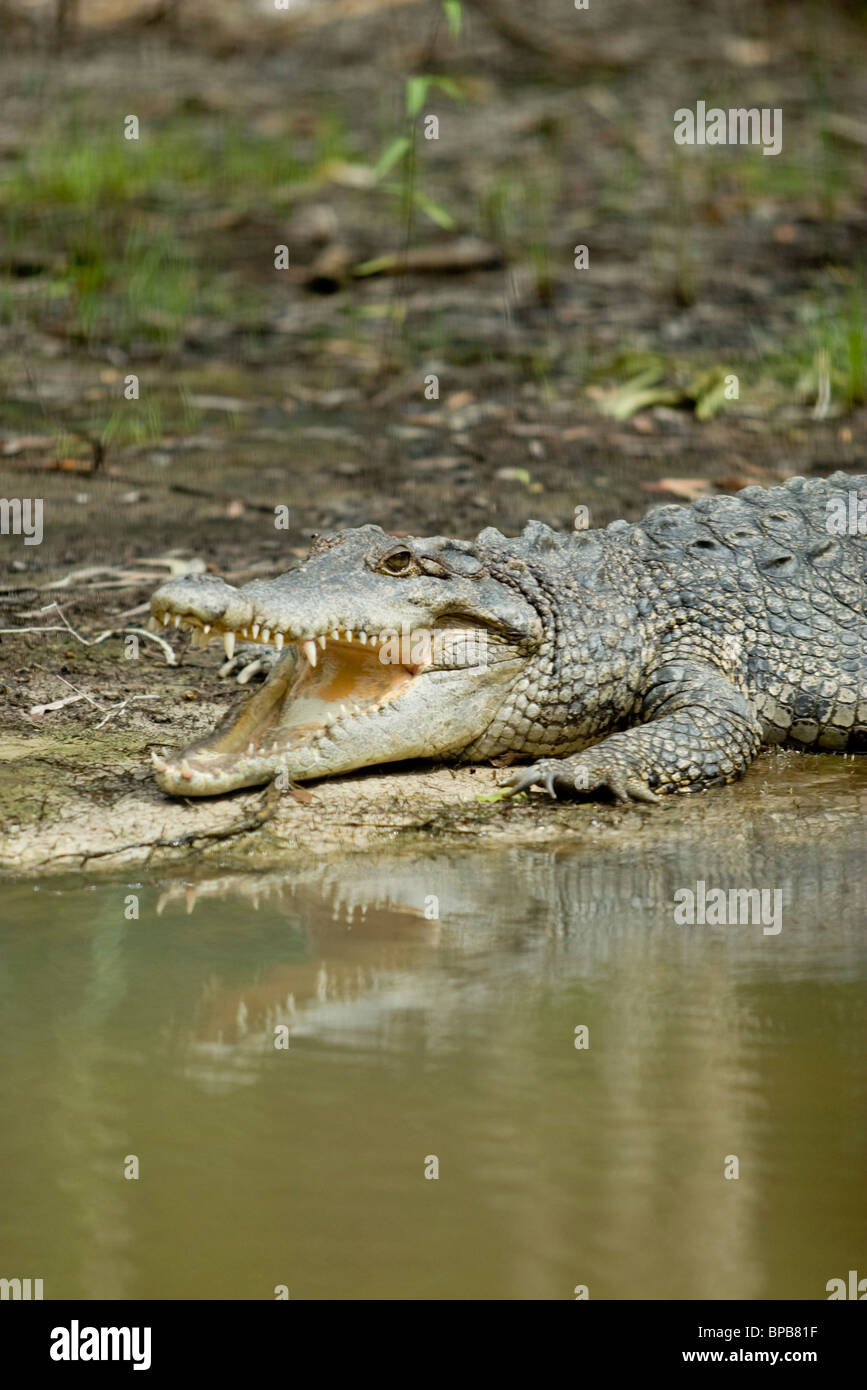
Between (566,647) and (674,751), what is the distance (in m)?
0.56

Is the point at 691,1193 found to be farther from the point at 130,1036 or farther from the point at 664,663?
the point at 664,663

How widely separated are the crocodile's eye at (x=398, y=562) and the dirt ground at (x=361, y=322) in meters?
0.67

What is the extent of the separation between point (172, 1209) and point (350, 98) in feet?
43.6

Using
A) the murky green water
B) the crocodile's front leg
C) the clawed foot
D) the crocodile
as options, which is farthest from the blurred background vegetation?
the murky green water

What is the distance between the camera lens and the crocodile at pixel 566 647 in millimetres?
4590

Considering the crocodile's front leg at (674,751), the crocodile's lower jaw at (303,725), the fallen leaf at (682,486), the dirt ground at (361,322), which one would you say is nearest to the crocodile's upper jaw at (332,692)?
the crocodile's lower jaw at (303,725)

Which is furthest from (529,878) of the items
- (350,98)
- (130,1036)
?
(350,98)

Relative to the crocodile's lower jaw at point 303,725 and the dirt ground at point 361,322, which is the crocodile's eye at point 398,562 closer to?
the crocodile's lower jaw at point 303,725

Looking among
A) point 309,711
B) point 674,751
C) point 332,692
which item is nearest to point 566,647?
point 674,751

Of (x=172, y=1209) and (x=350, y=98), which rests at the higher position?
(x=350, y=98)

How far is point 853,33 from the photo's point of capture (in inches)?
610

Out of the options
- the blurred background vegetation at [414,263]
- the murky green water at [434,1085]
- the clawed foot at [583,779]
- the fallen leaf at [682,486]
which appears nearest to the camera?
the murky green water at [434,1085]

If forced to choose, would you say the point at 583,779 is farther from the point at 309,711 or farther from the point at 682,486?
the point at 682,486

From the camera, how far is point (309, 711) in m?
4.74
